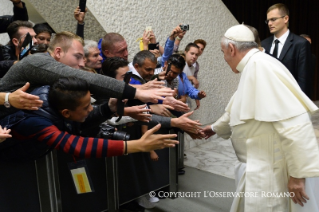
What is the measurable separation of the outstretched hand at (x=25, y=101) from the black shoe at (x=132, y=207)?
141cm

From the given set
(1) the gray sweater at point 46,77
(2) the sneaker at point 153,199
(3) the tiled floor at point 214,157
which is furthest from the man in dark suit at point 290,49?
(1) the gray sweater at point 46,77

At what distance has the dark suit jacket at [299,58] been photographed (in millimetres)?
2992

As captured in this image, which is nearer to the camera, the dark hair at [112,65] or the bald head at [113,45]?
the dark hair at [112,65]

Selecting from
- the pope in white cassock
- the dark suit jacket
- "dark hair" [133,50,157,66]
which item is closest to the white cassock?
the pope in white cassock

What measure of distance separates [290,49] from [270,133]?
6.25ft

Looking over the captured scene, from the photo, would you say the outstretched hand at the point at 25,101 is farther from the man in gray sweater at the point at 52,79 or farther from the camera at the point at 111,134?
the camera at the point at 111,134

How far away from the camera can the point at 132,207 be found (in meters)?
2.44

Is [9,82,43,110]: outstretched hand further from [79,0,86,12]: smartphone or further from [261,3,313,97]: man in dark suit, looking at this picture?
[261,3,313,97]: man in dark suit

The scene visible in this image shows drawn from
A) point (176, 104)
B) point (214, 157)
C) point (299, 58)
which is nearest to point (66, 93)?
point (176, 104)

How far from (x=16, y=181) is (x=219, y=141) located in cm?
339

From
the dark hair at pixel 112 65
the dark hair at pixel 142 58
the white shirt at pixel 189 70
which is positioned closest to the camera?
the dark hair at pixel 112 65

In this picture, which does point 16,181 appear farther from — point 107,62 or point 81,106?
point 107,62

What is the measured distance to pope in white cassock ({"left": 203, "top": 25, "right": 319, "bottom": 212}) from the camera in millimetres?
1431

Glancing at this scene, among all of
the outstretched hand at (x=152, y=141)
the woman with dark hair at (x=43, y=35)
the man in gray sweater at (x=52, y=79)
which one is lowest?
the outstretched hand at (x=152, y=141)
